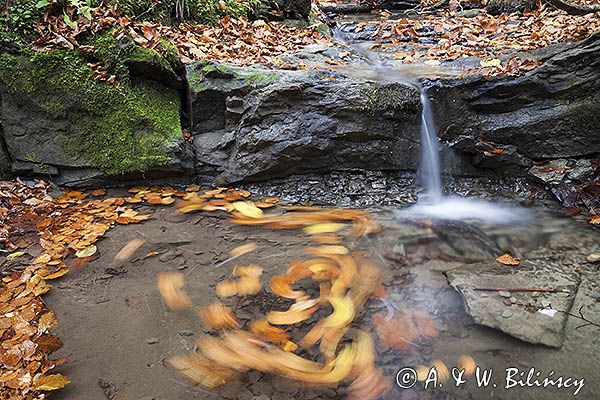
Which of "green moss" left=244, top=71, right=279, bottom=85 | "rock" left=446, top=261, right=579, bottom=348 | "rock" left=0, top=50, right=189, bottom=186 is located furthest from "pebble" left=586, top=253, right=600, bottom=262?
"rock" left=0, top=50, right=189, bottom=186

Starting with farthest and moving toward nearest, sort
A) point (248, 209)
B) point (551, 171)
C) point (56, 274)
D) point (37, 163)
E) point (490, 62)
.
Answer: point (490, 62)
point (551, 171)
point (37, 163)
point (248, 209)
point (56, 274)

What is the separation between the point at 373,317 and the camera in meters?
2.46

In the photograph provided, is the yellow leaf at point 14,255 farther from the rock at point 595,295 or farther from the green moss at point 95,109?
the rock at point 595,295

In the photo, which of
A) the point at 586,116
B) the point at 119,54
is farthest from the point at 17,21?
the point at 586,116

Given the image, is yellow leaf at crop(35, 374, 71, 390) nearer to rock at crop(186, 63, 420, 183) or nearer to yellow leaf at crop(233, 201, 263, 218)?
yellow leaf at crop(233, 201, 263, 218)

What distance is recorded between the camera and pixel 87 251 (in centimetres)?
315

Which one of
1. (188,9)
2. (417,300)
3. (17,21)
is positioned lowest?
(417,300)

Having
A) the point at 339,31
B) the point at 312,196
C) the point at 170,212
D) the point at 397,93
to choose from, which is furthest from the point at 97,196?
the point at 339,31

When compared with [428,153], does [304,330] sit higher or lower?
lower

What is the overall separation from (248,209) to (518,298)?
2.60 meters

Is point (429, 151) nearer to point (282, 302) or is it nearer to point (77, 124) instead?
point (282, 302)

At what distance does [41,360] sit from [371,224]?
2.86 meters

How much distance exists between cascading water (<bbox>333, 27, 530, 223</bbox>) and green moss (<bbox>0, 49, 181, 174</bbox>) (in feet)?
9.82

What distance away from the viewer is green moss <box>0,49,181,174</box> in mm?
4238
